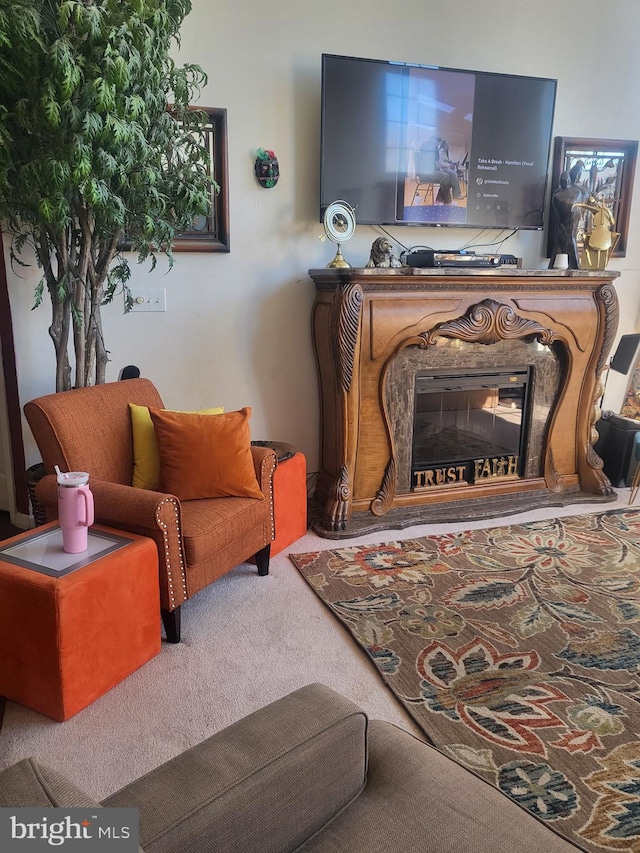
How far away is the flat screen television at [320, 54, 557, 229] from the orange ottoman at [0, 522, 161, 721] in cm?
221

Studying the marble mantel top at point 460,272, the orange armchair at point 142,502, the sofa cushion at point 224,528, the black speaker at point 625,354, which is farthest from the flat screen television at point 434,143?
the sofa cushion at point 224,528

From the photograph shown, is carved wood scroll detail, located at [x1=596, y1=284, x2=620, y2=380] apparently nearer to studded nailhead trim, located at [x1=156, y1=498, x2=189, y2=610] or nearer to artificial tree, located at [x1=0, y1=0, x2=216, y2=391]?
artificial tree, located at [x1=0, y1=0, x2=216, y2=391]

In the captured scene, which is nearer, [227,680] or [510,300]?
[227,680]

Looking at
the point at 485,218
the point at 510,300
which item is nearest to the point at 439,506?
the point at 510,300

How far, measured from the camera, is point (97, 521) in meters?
2.28

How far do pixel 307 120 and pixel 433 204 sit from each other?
2.73 feet

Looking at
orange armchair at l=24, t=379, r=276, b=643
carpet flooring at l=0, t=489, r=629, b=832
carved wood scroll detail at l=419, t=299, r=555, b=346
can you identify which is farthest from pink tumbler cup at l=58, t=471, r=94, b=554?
carved wood scroll detail at l=419, t=299, r=555, b=346

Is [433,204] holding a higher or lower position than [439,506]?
higher

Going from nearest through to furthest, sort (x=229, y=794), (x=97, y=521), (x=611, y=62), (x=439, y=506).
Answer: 1. (x=229, y=794)
2. (x=97, y=521)
3. (x=439, y=506)
4. (x=611, y=62)

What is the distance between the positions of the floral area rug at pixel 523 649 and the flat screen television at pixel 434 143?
1.85 m

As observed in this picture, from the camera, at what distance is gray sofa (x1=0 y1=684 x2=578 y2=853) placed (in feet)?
3.01

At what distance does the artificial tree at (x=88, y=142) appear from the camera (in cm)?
208

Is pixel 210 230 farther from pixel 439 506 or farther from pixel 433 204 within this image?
pixel 439 506

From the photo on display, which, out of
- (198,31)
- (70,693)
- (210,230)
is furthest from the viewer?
(210,230)
